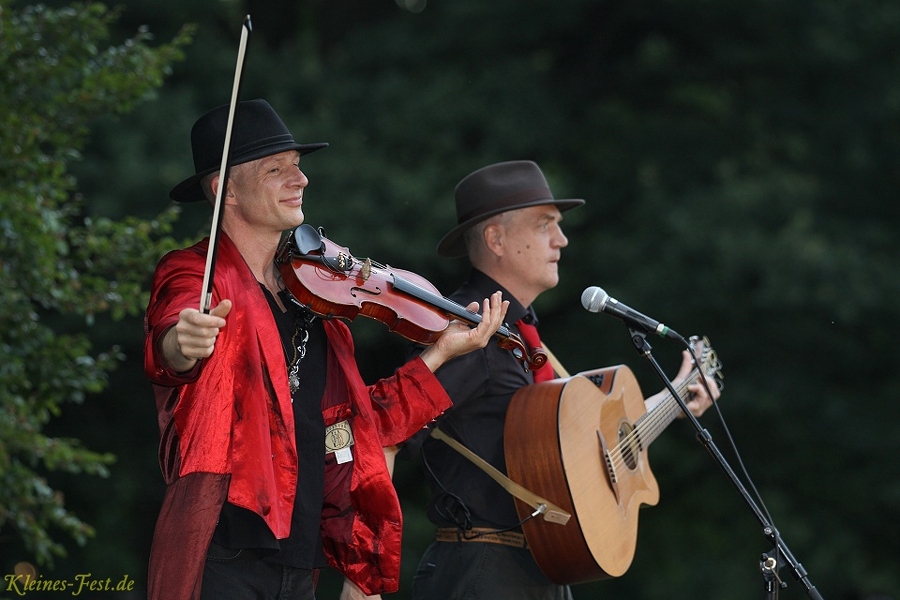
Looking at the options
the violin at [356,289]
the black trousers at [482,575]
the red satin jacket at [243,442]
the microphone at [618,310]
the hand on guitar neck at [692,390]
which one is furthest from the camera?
the hand on guitar neck at [692,390]

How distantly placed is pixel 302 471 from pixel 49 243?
78.1 inches

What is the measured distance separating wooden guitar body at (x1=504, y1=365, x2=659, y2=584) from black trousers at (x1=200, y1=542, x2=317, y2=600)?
1.10m

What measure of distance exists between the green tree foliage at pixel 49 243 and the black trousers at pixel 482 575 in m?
1.50

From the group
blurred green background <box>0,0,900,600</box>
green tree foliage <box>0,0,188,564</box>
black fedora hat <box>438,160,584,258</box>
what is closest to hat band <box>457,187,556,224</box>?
black fedora hat <box>438,160,584,258</box>

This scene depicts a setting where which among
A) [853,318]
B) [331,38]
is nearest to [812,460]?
[853,318]

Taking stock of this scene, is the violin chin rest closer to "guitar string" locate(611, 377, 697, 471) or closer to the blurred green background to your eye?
"guitar string" locate(611, 377, 697, 471)

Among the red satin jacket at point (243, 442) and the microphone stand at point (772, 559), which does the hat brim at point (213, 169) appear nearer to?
the red satin jacket at point (243, 442)

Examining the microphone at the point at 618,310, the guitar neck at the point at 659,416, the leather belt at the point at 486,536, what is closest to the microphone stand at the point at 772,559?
the microphone at the point at 618,310

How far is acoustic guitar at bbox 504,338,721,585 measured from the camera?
3.84 metres

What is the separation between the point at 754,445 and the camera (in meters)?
10.7

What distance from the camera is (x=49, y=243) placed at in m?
4.46

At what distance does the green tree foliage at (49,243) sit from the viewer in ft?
14.6

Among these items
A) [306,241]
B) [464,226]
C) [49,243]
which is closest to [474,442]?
[464,226]

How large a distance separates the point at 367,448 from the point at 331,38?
969cm
